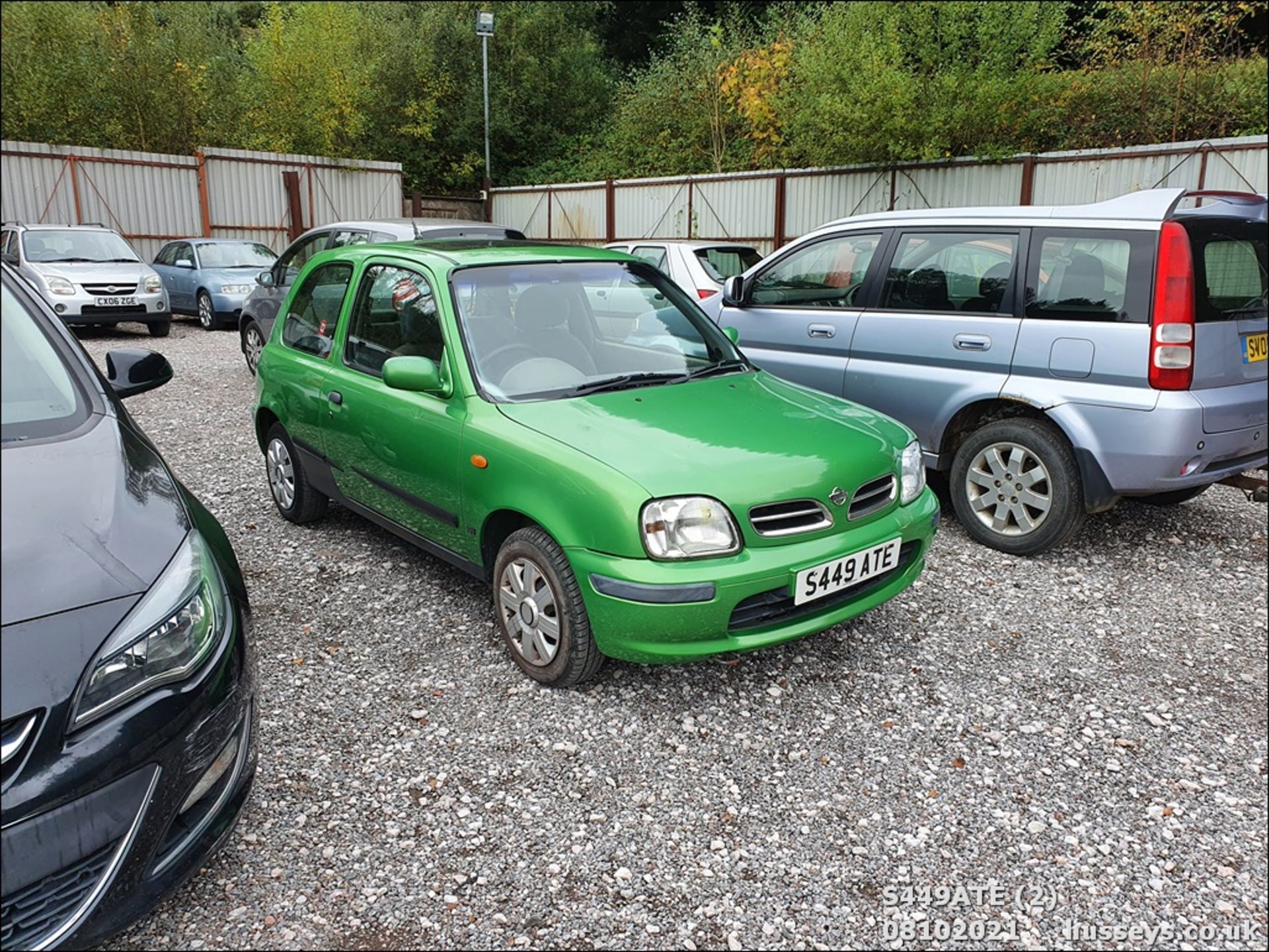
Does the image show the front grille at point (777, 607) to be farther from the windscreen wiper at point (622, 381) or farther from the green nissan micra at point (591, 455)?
the windscreen wiper at point (622, 381)

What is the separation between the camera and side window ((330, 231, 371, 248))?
935 cm

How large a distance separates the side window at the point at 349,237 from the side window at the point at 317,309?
4.48m

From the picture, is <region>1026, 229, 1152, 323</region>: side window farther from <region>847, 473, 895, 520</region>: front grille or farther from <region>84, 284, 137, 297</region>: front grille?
<region>84, 284, 137, 297</region>: front grille

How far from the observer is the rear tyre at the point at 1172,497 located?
5.17 m

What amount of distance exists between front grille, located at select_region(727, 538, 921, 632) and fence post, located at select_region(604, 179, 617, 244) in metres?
17.9

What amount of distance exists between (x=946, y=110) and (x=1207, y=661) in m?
12.8

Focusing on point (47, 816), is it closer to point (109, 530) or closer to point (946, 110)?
point (109, 530)

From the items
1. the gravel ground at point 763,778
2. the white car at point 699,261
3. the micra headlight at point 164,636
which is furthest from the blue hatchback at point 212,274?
the micra headlight at point 164,636

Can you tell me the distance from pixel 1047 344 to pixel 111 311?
39.8 feet

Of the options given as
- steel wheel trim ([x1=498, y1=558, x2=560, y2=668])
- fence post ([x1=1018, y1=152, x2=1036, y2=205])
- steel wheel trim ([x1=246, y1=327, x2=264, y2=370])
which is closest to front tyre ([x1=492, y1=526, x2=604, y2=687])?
steel wheel trim ([x1=498, y1=558, x2=560, y2=668])

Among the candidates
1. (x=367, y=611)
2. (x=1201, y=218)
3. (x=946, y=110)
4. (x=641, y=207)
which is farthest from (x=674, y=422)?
(x=641, y=207)

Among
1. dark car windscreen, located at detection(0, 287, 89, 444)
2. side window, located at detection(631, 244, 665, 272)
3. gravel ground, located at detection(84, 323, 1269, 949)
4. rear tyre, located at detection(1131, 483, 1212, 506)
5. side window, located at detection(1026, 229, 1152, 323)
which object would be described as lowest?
gravel ground, located at detection(84, 323, 1269, 949)

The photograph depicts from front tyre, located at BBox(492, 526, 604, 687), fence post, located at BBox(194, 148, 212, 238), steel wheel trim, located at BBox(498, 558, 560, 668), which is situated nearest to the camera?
front tyre, located at BBox(492, 526, 604, 687)

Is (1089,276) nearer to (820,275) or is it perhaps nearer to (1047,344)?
(1047,344)
